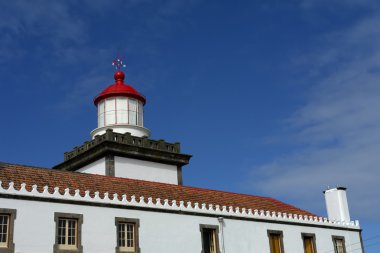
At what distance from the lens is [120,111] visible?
35.8 m

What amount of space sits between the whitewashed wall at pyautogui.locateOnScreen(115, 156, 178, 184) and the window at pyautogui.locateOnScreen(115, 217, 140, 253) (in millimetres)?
6763

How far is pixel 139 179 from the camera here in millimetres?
33062

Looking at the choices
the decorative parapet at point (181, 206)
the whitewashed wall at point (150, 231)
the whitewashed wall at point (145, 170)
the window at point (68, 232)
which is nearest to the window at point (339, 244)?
the whitewashed wall at point (150, 231)

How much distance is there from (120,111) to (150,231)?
11505 mm

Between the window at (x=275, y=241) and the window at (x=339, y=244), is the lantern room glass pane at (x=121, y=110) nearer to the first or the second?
the window at (x=275, y=241)

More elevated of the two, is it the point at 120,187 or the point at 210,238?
the point at 120,187

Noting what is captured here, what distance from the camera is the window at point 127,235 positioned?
83.4ft

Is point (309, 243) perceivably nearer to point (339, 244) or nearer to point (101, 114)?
→ point (339, 244)

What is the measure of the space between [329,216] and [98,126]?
57.0 ft

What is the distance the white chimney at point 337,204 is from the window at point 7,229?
2325 cm

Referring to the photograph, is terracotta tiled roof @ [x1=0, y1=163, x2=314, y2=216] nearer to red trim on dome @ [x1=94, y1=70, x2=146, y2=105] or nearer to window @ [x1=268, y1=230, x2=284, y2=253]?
window @ [x1=268, y1=230, x2=284, y2=253]

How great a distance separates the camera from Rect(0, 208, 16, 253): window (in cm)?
2181

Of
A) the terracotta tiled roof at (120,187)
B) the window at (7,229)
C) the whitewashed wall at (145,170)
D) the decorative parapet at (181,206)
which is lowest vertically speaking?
the window at (7,229)

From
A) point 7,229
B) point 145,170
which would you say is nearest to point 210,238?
point 145,170
